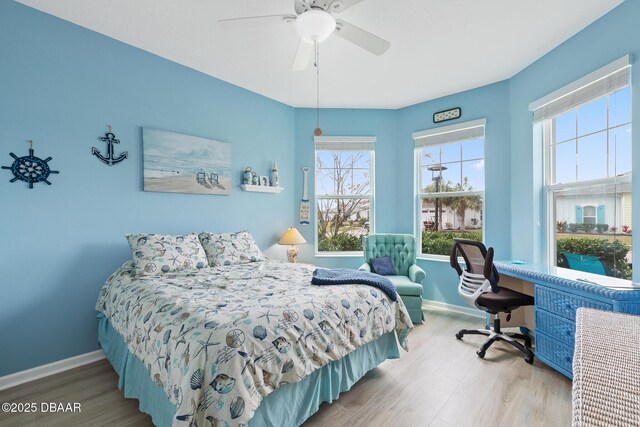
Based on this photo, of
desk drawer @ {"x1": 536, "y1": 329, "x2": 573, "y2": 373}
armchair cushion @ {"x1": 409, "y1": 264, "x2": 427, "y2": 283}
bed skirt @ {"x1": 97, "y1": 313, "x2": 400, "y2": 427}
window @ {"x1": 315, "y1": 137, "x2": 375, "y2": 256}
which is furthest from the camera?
window @ {"x1": 315, "y1": 137, "x2": 375, "y2": 256}

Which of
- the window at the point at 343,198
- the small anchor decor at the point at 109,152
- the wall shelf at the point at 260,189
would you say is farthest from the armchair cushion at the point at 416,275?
the small anchor decor at the point at 109,152

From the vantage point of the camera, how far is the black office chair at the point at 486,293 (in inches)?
99.0

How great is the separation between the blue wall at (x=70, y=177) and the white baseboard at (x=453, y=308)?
10.3 feet

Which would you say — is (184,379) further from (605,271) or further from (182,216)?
(605,271)

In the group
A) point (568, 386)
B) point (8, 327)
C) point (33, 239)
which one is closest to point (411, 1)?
Result: point (568, 386)

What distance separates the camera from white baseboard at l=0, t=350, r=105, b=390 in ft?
6.98

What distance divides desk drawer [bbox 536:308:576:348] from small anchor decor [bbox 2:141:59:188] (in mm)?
4109

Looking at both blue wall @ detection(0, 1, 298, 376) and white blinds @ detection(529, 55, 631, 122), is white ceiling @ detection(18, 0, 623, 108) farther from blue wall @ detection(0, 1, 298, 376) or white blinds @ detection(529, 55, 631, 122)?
white blinds @ detection(529, 55, 631, 122)

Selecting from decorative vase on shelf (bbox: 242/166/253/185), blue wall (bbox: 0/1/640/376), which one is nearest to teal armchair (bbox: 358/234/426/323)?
blue wall (bbox: 0/1/640/376)

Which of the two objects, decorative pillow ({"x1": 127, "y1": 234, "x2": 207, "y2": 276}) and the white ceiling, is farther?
decorative pillow ({"x1": 127, "y1": 234, "x2": 207, "y2": 276})

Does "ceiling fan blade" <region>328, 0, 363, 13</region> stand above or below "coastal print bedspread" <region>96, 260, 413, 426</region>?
above

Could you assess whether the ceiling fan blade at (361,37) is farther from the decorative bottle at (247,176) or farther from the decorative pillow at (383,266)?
the decorative pillow at (383,266)

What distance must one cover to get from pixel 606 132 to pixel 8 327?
4.95 metres

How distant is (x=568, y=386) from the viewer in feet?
6.83
